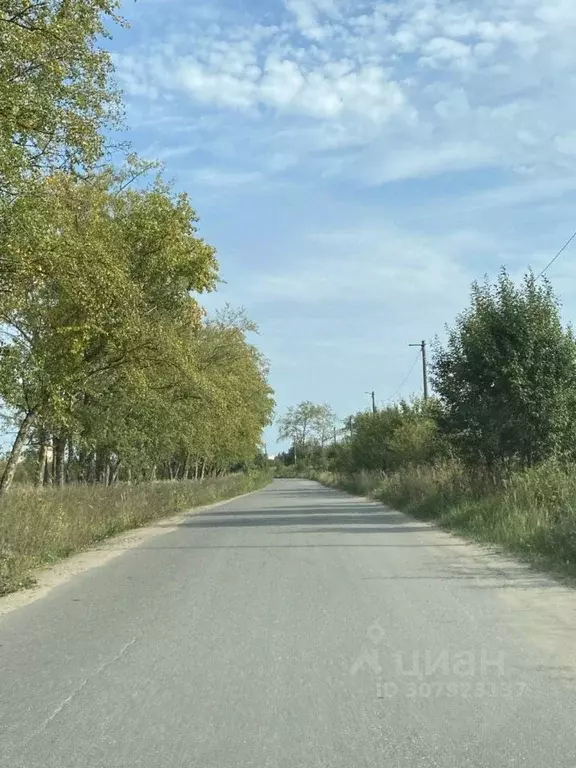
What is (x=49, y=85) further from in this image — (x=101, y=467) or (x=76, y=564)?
(x=101, y=467)

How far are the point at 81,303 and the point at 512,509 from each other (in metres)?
10.3

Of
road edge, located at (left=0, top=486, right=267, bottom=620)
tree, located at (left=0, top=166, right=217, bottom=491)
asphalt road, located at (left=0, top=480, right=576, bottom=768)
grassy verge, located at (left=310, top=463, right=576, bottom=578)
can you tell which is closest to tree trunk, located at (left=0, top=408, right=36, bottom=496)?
tree, located at (left=0, top=166, right=217, bottom=491)

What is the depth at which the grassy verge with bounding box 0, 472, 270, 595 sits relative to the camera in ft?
42.7

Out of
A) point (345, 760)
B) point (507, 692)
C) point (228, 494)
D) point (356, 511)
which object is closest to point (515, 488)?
point (356, 511)

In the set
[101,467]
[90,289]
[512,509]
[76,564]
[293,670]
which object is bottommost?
[293,670]

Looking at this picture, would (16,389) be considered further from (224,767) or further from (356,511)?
(356,511)

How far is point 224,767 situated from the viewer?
4836 mm

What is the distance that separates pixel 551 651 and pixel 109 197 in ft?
51.5

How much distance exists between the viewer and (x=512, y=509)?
18.3m

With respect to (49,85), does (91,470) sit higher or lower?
lower

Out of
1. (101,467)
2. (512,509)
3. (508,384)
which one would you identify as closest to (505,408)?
(508,384)

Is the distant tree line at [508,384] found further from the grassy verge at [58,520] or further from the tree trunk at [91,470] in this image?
the tree trunk at [91,470]

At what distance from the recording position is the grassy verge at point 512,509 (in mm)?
13945

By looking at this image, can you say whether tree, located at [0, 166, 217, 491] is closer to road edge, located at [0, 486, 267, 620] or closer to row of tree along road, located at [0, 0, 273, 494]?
row of tree along road, located at [0, 0, 273, 494]
